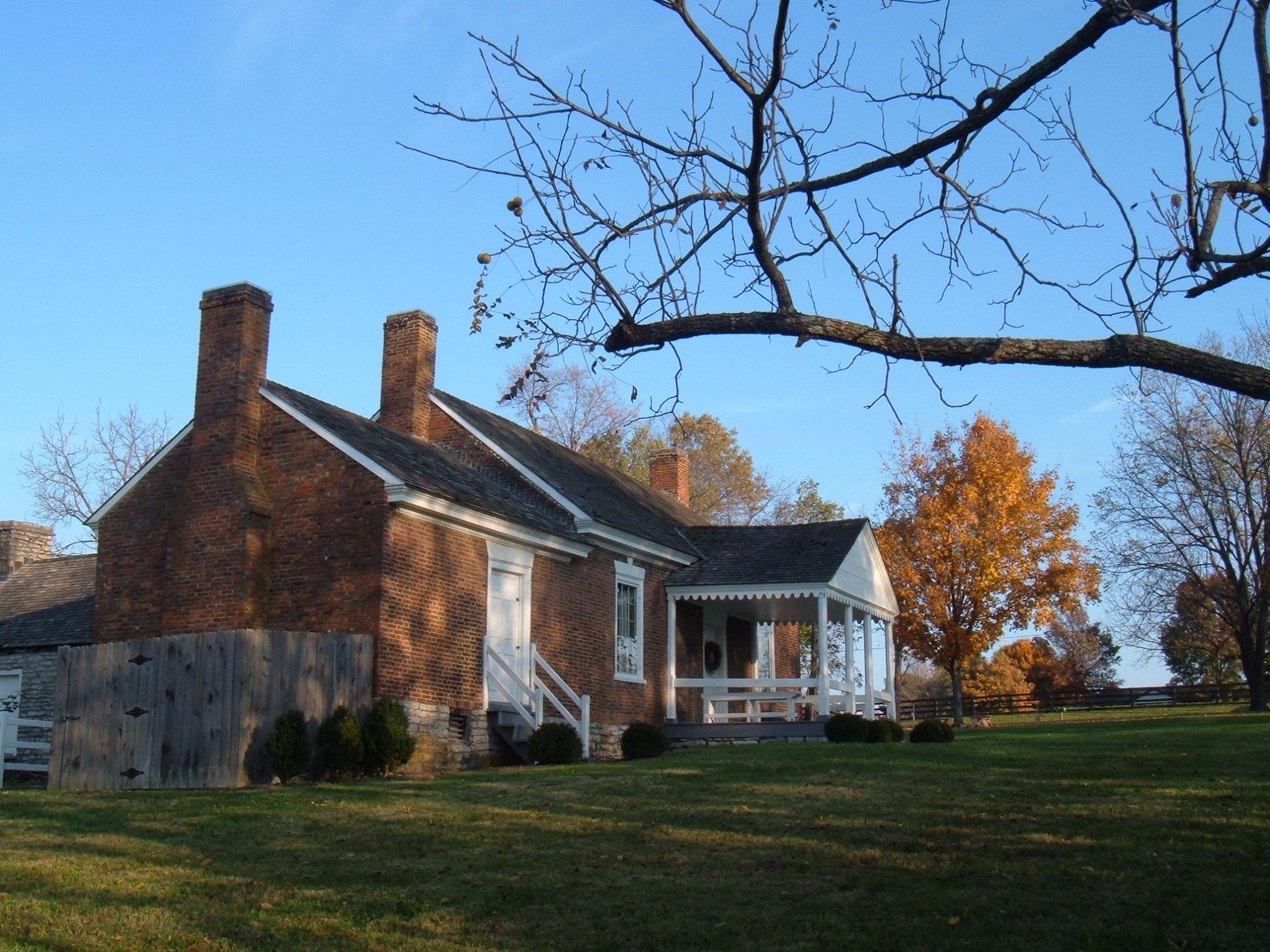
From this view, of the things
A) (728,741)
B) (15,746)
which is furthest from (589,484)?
(15,746)

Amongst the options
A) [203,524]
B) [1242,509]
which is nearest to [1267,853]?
[203,524]

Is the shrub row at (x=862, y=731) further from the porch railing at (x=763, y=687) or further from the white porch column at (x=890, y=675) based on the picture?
the white porch column at (x=890, y=675)

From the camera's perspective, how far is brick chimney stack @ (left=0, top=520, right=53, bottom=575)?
29656 millimetres

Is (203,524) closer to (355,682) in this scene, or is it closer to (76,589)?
(355,682)

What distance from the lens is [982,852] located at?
9578mm

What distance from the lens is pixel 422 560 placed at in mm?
18328

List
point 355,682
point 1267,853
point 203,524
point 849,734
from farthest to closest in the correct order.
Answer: point 849,734, point 203,524, point 355,682, point 1267,853

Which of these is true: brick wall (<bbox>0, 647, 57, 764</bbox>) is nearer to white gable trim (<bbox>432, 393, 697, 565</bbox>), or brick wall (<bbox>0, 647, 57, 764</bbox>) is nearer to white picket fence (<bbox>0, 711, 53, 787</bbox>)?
white picket fence (<bbox>0, 711, 53, 787</bbox>)

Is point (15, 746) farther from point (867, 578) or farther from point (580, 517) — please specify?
point (867, 578)

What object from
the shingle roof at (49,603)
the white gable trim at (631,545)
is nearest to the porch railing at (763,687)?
the white gable trim at (631,545)

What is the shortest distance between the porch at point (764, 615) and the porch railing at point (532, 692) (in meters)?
4.16

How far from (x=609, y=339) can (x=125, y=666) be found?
35.3ft

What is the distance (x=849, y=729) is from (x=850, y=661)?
3.95 metres

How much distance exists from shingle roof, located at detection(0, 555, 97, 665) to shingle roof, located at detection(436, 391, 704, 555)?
7932mm
